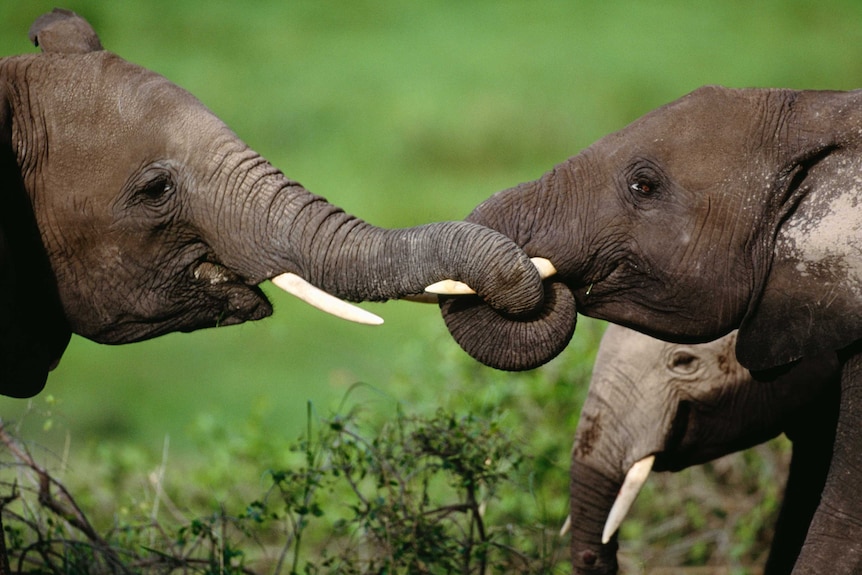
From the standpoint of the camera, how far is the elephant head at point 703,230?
15.5 feet

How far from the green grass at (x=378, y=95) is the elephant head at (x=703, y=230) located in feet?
14.4

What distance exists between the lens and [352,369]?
10.6 metres

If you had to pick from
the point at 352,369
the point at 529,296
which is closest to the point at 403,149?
the point at 352,369

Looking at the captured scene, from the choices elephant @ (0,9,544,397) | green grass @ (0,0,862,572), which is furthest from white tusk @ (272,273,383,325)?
green grass @ (0,0,862,572)

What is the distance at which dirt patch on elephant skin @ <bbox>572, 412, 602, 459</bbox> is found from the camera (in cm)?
552

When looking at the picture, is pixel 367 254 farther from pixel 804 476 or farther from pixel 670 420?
pixel 804 476

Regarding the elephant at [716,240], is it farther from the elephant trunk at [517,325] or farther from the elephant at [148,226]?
the elephant at [148,226]

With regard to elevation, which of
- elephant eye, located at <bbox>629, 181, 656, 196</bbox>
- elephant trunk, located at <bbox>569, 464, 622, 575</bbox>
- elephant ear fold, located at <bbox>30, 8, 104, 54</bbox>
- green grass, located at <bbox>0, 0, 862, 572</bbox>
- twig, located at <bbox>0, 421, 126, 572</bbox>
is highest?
green grass, located at <bbox>0, 0, 862, 572</bbox>

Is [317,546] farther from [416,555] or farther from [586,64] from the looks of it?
[586,64]

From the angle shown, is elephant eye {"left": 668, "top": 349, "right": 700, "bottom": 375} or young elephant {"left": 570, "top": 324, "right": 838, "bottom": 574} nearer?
young elephant {"left": 570, "top": 324, "right": 838, "bottom": 574}

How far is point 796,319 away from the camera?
4.78 m

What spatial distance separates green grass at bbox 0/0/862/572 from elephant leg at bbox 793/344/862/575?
15.4 ft

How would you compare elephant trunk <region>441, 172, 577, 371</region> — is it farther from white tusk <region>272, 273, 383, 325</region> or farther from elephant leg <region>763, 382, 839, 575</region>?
elephant leg <region>763, 382, 839, 575</region>

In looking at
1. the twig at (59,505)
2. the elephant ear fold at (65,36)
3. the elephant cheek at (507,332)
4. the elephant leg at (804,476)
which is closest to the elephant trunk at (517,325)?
the elephant cheek at (507,332)
